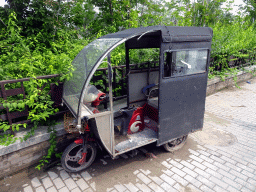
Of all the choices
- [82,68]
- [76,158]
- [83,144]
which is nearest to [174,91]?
[82,68]

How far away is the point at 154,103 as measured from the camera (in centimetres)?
438

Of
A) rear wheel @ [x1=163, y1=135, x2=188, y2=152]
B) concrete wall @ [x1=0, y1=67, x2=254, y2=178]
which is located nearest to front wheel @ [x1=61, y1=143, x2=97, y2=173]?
concrete wall @ [x1=0, y1=67, x2=254, y2=178]

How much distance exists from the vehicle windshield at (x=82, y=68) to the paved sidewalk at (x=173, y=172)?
4.70 ft

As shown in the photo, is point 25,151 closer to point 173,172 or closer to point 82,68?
point 82,68

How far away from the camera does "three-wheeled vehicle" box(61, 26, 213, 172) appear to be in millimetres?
3058

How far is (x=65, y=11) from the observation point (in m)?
6.56

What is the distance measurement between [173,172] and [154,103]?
1582 millimetres

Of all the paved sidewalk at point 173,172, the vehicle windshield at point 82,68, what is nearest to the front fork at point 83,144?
the paved sidewalk at point 173,172

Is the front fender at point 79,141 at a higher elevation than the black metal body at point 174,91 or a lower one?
lower

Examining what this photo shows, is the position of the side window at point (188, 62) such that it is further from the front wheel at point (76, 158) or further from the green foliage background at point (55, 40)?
the front wheel at point (76, 158)

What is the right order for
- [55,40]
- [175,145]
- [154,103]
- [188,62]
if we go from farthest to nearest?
[55,40] → [154,103] → [175,145] → [188,62]

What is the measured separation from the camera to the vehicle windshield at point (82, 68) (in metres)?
2.88

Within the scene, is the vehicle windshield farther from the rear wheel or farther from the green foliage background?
the rear wheel

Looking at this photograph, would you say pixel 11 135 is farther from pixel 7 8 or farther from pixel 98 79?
pixel 7 8
